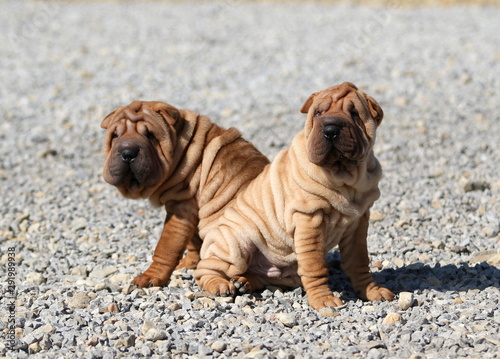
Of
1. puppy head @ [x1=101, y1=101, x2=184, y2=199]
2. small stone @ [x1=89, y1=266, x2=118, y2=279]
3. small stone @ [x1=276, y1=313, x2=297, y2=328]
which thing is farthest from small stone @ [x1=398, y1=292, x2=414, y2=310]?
small stone @ [x1=89, y1=266, x2=118, y2=279]

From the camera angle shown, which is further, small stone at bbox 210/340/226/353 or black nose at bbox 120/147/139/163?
black nose at bbox 120/147/139/163

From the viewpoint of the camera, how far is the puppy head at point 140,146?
6016 millimetres

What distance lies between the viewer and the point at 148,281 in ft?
20.7

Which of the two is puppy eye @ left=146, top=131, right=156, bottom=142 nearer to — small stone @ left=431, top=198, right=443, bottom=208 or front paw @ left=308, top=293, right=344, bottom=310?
front paw @ left=308, top=293, right=344, bottom=310

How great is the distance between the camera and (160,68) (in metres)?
14.7

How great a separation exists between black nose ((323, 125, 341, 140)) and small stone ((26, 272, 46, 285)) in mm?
3134

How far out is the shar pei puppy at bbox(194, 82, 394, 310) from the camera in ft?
17.5

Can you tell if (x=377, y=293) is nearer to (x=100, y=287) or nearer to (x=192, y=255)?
(x=192, y=255)

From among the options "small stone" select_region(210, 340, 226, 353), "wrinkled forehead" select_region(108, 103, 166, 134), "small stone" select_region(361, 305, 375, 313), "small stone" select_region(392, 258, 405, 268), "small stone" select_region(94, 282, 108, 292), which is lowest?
"small stone" select_region(94, 282, 108, 292)

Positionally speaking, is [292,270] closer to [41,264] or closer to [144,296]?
[144,296]

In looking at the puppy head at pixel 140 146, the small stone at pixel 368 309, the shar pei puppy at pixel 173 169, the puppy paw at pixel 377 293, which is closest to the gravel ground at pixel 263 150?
the small stone at pixel 368 309

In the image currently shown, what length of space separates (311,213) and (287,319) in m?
0.78

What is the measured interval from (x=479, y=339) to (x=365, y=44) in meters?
11.3

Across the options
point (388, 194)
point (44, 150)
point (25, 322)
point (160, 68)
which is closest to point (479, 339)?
point (25, 322)
